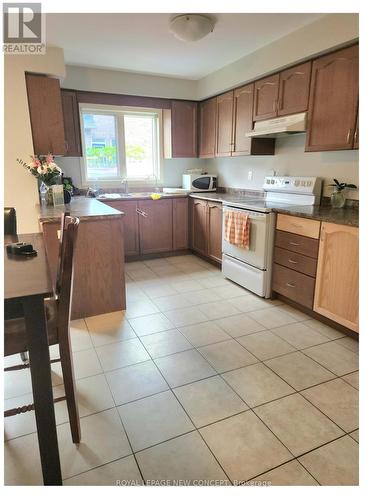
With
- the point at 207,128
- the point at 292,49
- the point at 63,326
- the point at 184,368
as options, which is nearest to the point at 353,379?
the point at 184,368

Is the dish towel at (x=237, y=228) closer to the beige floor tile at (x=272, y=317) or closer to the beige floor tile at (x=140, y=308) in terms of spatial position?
the beige floor tile at (x=272, y=317)

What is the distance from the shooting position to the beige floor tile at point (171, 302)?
2.92 m

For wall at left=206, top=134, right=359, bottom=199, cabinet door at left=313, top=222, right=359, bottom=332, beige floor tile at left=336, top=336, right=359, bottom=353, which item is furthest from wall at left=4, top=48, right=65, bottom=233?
beige floor tile at left=336, top=336, right=359, bottom=353

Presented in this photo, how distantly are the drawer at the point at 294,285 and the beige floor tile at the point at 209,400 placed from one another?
3.78 ft

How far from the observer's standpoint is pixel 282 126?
2.97 m

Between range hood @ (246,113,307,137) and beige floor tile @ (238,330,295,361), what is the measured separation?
6.09ft

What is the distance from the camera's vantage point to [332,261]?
7.81 ft

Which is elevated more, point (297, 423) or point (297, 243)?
point (297, 243)

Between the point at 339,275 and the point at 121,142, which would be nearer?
the point at 339,275

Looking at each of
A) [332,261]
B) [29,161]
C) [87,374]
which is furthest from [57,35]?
[332,261]

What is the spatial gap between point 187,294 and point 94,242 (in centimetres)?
111

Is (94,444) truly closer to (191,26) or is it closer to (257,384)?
(257,384)

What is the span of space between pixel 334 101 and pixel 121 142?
294 centimetres
